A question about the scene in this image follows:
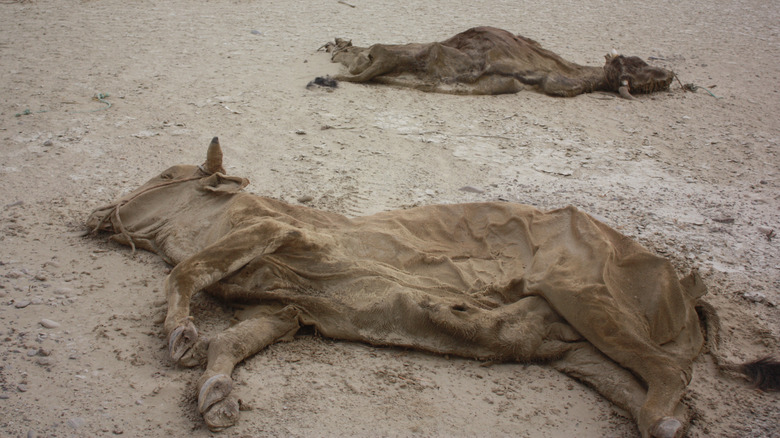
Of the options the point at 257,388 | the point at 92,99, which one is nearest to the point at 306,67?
the point at 92,99

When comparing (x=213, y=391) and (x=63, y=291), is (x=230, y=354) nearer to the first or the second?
(x=213, y=391)

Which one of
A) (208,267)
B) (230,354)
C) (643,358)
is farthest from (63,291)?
(643,358)

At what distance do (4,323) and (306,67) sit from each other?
5.93 meters

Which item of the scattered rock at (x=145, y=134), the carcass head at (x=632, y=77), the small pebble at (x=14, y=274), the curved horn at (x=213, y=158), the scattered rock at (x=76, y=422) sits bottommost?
the small pebble at (x=14, y=274)

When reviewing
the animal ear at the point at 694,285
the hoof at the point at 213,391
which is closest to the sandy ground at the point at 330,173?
the hoof at the point at 213,391

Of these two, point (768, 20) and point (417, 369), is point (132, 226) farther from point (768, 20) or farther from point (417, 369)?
point (768, 20)

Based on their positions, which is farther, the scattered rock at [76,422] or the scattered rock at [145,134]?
the scattered rock at [145,134]

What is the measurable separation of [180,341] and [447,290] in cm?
146

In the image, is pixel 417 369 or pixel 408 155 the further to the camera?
pixel 408 155

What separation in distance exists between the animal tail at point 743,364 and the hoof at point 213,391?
Answer: 257 centimetres

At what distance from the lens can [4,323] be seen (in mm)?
3309

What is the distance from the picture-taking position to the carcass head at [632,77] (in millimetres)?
8383

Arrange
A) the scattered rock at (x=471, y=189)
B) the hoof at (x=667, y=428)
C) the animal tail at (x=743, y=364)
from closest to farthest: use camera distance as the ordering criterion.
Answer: the hoof at (x=667, y=428), the animal tail at (x=743, y=364), the scattered rock at (x=471, y=189)

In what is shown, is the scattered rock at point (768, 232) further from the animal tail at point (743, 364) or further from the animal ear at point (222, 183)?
the animal ear at point (222, 183)
